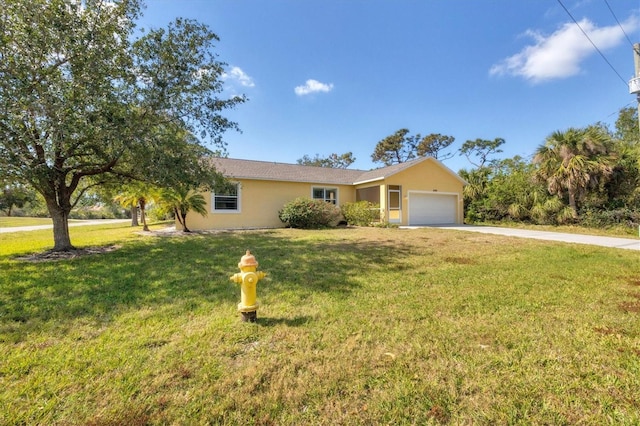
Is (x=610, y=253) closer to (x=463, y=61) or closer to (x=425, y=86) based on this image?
(x=463, y=61)

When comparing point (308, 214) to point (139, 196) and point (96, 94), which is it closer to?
point (139, 196)

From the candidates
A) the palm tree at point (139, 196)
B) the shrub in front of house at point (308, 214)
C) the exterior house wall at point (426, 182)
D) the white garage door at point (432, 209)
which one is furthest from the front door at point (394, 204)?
the palm tree at point (139, 196)

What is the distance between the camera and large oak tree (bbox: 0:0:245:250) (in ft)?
19.4

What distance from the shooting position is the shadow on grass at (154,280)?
11.5 feet

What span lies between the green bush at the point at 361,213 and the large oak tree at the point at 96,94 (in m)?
9.28

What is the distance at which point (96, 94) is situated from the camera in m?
6.29

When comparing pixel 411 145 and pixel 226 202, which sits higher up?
pixel 411 145

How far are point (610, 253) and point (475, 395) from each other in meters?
8.37

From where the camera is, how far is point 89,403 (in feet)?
6.27

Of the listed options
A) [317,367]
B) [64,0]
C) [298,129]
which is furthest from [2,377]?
[298,129]

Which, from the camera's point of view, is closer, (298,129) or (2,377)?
(2,377)

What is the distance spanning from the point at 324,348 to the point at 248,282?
1075 millimetres

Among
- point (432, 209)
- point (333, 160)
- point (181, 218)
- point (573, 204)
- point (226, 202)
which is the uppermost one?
point (333, 160)

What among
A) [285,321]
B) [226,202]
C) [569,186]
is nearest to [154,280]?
[285,321]
